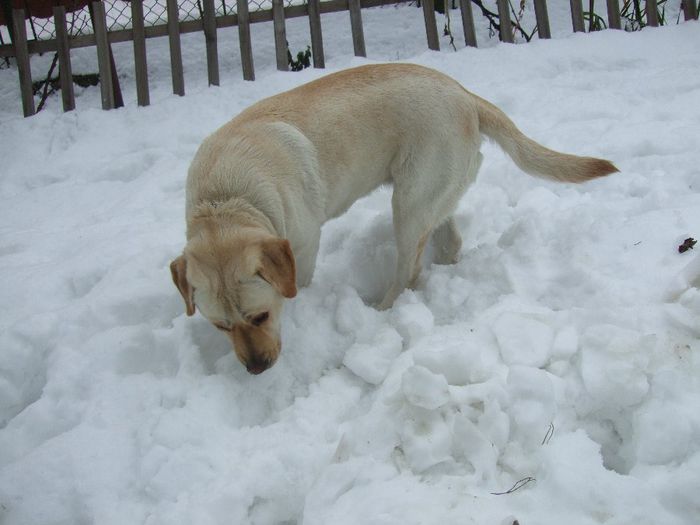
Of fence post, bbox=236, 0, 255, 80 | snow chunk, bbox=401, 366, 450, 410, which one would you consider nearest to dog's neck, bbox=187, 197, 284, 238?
snow chunk, bbox=401, 366, 450, 410

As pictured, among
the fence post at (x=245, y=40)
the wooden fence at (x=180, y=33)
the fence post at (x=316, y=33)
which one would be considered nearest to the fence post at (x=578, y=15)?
the wooden fence at (x=180, y=33)

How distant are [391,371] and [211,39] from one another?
491 cm

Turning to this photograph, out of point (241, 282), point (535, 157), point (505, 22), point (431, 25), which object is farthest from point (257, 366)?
point (505, 22)

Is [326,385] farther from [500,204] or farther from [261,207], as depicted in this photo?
[500,204]

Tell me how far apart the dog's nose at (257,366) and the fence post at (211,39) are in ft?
14.5

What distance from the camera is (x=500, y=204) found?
3592 millimetres

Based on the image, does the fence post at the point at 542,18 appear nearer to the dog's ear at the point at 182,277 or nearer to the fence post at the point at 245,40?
the fence post at the point at 245,40

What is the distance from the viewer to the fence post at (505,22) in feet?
20.4

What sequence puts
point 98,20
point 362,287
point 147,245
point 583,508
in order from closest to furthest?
point 583,508
point 362,287
point 147,245
point 98,20

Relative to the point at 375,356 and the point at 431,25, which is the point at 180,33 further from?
the point at 375,356

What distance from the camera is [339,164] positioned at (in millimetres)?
2930

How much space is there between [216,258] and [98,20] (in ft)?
15.9

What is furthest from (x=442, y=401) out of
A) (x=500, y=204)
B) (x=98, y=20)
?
(x=98, y=20)

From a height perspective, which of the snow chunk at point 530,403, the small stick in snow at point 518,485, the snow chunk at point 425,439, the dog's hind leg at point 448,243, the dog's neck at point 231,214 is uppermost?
the dog's neck at point 231,214
